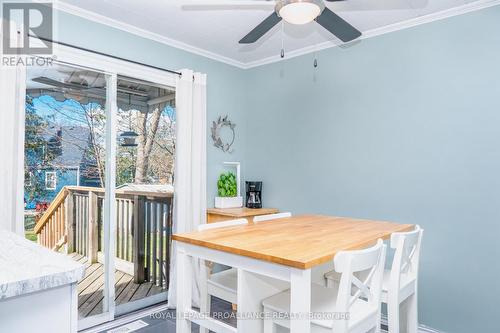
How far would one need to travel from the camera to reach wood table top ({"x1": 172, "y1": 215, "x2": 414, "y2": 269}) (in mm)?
1448

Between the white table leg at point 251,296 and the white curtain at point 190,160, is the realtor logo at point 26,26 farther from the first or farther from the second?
the white table leg at point 251,296

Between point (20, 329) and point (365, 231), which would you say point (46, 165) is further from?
point (365, 231)

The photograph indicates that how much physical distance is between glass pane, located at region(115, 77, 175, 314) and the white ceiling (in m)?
0.54

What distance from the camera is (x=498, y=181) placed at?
2.37m

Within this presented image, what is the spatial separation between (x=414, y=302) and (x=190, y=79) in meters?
2.62

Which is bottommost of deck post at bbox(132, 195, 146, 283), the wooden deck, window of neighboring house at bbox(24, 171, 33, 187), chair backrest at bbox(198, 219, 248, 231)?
the wooden deck

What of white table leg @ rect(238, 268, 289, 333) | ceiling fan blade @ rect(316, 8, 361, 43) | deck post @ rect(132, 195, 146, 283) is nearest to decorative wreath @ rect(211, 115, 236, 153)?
deck post @ rect(132, 195, 146, 283)

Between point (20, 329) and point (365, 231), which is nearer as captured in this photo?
point (20, 329)

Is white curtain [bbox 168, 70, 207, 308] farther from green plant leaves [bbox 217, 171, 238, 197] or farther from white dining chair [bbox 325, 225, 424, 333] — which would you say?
white dining chair [bbox 325, 225, 424, 333]

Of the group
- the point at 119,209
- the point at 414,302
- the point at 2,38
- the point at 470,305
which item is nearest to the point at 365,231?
the point at 414,302

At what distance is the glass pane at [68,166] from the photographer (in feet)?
8.30

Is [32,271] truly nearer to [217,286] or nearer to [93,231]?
[217,286]

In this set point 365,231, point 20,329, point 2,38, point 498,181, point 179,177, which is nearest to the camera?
point 20,329

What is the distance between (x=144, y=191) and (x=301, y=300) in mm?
2334
